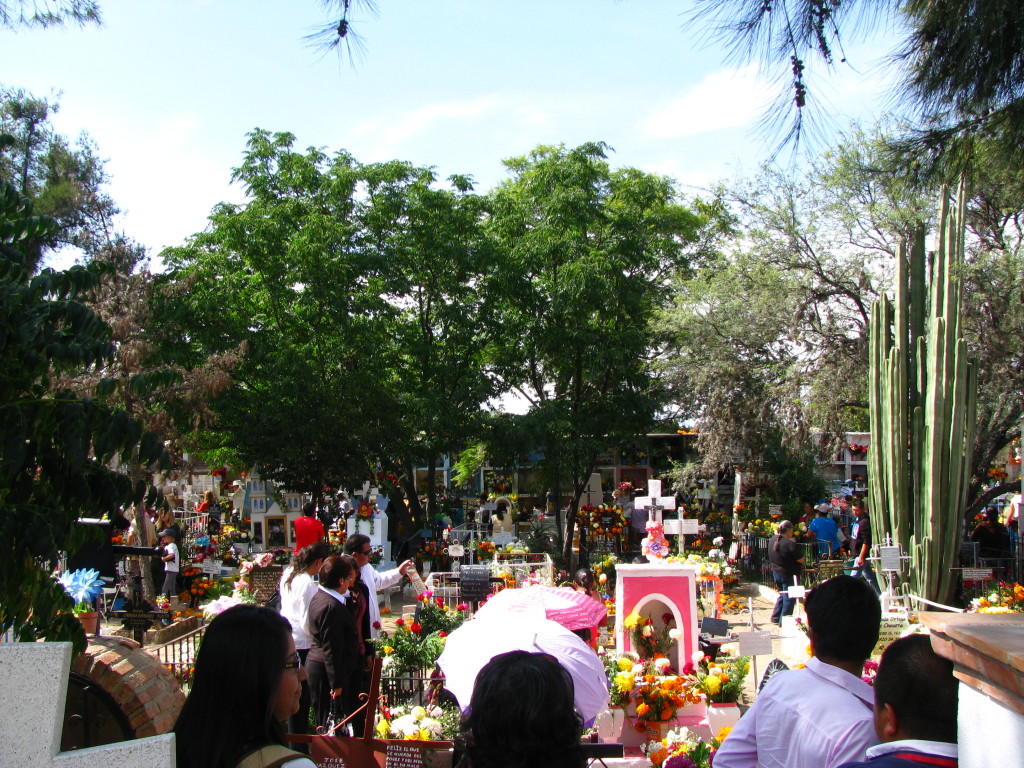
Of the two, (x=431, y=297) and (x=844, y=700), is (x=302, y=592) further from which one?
(x=431, y=297)

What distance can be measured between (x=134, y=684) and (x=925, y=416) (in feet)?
35.7

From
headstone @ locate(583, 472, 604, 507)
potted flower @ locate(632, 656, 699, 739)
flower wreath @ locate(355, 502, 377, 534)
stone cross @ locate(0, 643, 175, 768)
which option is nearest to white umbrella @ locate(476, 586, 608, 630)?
potted flower @ locate(632, 656, 699, 739)

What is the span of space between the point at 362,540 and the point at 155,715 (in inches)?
150

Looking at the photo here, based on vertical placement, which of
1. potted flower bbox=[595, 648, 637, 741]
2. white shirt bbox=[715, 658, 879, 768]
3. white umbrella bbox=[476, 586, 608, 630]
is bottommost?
potted flower bbox=[595, 648, 637, 741]

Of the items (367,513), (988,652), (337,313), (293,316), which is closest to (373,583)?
(988,652)

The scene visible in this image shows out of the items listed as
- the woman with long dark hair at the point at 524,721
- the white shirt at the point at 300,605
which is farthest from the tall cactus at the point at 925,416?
the woman with long dark hair at the point at 524,721

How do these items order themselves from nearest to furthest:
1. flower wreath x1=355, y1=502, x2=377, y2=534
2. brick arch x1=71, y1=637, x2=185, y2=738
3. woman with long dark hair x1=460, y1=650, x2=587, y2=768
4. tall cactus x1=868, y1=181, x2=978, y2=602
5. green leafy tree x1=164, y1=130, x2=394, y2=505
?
1. woman with long dark hair x1=460, y1=650, x2=587, y2=768
2. brick arch x1=71, y1=637, x2=185, y2=738
3. tall cactus x1=868, y1=181, x2=978, y2=602
4. flower wreath x1=355, y1=502, x2=377, y2=534
5. green leafy tree x1=164, y1=130, x2=394, y2=505

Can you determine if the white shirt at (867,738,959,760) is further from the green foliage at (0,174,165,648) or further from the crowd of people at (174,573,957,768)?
the green foliage at (0,174,165,648)

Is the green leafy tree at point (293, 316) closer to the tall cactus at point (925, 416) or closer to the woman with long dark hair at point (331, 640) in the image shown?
the tall cactus at point (925, 416)

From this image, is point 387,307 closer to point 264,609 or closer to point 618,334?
point 618,334

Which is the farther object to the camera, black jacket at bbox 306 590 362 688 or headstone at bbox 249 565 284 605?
headstone at bbox 249 565 284 605

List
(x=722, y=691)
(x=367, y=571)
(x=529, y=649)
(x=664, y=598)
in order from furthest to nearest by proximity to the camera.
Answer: (x=664, y=598)
(x=367, y=571)
(x=722, y=691)
(x=529, y=649)

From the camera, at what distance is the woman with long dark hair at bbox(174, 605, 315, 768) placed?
2.10m

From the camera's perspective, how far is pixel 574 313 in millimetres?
20484
